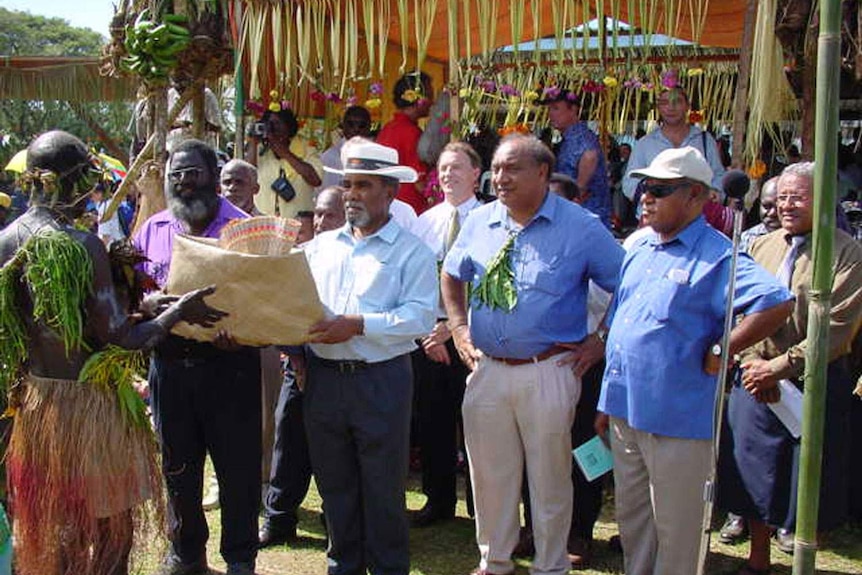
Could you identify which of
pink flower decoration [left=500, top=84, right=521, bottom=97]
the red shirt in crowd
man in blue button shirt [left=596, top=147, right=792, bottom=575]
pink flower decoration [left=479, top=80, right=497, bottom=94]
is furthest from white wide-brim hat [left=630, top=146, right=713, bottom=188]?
pink flower decoration [left=500, top=84, right=521, bottom=97]

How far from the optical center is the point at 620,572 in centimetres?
468

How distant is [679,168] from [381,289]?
1.31 metres

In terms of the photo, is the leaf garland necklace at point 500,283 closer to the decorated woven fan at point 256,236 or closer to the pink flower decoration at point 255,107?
the decorated woven fan at point 256,236

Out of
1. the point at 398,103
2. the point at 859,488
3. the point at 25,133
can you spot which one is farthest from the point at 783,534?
the point at 25,133

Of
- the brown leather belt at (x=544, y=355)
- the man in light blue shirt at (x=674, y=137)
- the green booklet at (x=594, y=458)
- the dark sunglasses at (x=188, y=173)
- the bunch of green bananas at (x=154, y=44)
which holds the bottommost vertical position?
the green booklet at (x=594, y=458)

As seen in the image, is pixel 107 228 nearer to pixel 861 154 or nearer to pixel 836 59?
pixel 861 154

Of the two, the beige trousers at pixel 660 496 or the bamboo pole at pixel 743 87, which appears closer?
the beige trousers at pixel 660 496

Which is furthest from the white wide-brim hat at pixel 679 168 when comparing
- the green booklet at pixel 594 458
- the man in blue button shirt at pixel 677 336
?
the green booklet at pixel 594 458

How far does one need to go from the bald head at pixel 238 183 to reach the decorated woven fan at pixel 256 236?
161 centimetres

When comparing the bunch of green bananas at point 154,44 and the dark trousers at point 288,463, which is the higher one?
the bunch of green bananas at point 154,44

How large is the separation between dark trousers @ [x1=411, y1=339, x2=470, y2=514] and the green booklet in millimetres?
1365

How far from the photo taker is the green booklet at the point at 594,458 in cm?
408

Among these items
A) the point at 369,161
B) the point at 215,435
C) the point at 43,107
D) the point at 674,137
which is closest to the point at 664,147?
the point at 674,137

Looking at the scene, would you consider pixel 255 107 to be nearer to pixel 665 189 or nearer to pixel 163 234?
pixel 163 234
